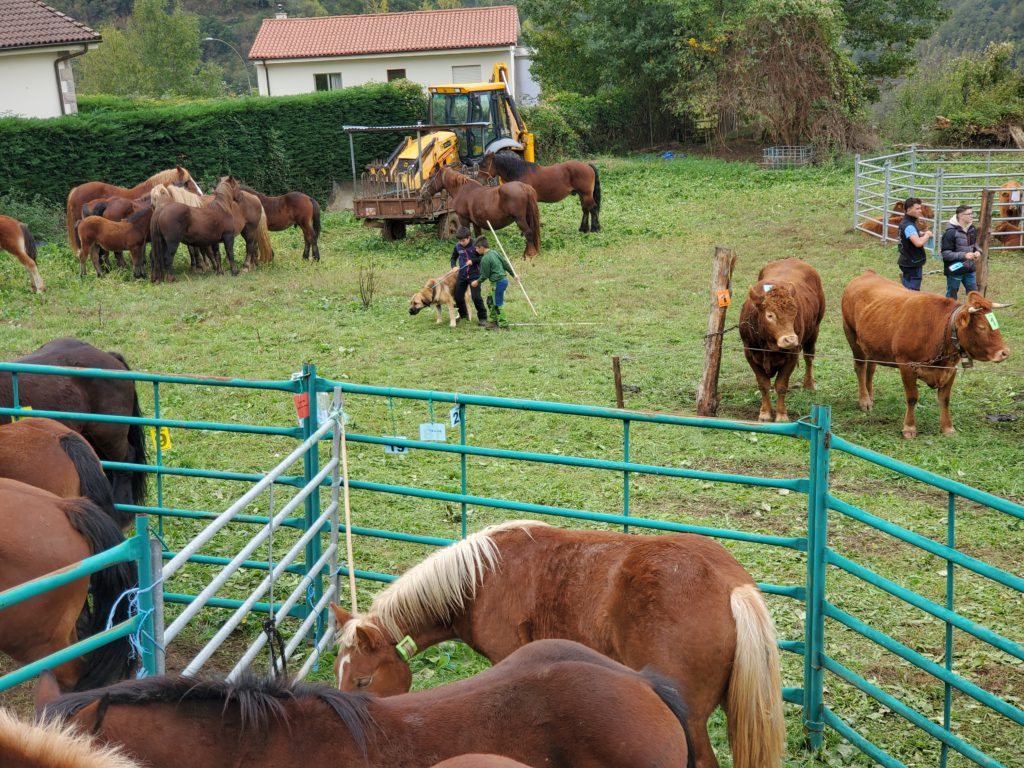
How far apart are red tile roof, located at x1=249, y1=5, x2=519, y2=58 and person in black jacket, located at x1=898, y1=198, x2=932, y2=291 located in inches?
1031

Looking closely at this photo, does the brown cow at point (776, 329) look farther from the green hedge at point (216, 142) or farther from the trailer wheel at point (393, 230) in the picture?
the green hedge at point (216, 142)

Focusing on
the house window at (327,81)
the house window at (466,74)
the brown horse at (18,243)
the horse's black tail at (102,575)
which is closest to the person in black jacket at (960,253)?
the horse's black tail at (102,575)

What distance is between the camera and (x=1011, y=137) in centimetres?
2659

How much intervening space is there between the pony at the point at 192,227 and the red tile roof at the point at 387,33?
69.9 feet

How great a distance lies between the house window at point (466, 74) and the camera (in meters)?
36.2

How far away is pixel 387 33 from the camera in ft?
125

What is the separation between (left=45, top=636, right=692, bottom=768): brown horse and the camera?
297cm

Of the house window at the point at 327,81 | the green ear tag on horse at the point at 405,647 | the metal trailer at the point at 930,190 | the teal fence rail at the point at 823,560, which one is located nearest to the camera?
the teal fence rail at the point at 823,560

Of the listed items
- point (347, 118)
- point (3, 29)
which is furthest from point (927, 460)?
point (3, 29)

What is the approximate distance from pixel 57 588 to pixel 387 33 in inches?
1440

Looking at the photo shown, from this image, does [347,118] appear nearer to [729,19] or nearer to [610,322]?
[729,19]

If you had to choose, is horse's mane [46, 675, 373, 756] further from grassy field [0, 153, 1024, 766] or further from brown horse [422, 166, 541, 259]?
brown horse [422, 166, 541, 259]

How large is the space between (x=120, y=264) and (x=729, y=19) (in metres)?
20.6

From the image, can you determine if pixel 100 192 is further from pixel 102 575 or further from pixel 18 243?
pixel 102 575
